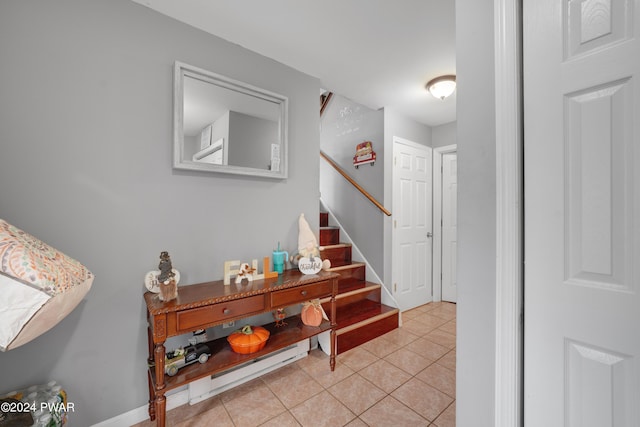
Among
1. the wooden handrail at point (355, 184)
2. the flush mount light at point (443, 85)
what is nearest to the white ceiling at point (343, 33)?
the flush mount light at point (443, 85)

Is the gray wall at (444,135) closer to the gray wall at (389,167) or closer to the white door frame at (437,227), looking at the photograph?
the white door frame at (437,227)

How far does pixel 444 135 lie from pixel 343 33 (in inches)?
92.3

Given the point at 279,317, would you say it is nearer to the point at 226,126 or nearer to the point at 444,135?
the point at 226,126

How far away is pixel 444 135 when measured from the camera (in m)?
3.48

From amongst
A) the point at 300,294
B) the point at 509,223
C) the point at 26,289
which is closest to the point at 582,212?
the point at 509,223

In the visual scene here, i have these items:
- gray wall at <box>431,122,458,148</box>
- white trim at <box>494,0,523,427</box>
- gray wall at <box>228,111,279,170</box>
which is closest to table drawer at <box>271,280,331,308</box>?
gray wall at <box>228,111,279,170</box>

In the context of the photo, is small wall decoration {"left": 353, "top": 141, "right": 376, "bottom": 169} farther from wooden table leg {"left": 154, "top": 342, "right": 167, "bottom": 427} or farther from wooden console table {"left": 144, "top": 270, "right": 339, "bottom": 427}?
wooden table leg {"left": 154, "top": 342, "right": 167, "bottom": 427}

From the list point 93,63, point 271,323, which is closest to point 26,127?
point 93,63

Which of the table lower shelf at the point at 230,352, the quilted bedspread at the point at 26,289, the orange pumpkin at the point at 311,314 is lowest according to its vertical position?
the table lower shelf at the point at 230,352

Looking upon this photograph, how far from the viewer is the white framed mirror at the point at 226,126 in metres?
1.62

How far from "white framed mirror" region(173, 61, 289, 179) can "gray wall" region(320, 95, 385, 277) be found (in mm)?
1410

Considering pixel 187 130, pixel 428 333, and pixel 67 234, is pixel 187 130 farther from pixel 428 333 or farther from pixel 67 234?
pixel 428 333

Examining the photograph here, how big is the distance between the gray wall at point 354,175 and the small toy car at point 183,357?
6.70 feet

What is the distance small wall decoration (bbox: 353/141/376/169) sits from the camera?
3059 mm
